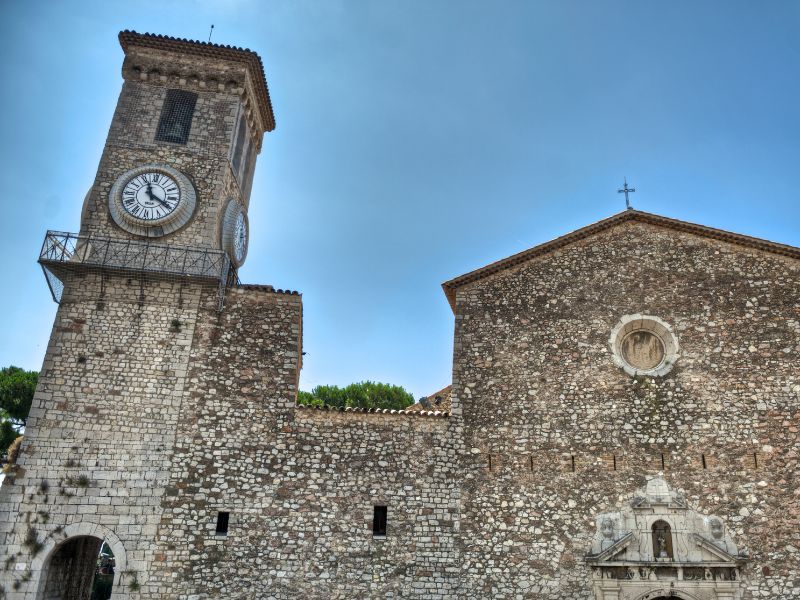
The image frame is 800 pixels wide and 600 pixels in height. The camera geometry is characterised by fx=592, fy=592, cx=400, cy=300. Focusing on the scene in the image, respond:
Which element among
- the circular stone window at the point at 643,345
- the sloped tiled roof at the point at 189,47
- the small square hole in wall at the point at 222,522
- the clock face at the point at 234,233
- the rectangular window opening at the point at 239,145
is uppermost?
the sloped tiled roof at the point at 189,47

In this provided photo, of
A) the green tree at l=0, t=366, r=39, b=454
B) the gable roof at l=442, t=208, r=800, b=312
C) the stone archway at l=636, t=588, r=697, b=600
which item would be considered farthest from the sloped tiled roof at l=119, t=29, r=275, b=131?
the stone archway at l=636, t=588, r=697, b=600

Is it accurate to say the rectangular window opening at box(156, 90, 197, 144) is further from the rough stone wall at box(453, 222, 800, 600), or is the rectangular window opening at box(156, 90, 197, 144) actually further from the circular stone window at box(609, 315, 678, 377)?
the circular stone window at box(609, 315, 678, 377)

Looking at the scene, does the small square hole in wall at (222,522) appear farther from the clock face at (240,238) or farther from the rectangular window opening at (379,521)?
the clock face at (240,238)

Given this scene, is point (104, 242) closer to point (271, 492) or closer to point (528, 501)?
point (271, 492)

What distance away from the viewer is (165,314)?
46.6 ft

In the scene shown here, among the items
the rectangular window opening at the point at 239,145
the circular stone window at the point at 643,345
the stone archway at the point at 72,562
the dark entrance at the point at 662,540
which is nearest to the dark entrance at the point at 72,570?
the stone archway at the point at 72,562

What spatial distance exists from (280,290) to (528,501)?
774 centimetres

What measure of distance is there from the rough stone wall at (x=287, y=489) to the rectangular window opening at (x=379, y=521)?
172 mm

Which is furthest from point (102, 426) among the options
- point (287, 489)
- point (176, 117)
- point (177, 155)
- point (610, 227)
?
point (610, 227)

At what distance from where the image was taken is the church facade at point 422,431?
12.5m

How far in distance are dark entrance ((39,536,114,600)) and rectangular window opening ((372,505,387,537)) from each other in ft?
19.5

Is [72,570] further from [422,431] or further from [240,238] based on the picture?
[240,238]

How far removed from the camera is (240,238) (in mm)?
16891

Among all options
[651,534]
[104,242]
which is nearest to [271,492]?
[104,242]
